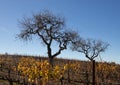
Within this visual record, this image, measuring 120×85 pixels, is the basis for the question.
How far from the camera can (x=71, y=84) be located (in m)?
22.0

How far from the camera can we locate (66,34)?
4181 centimetres

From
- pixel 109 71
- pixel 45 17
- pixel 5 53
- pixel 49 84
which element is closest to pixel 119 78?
pixel 109 71

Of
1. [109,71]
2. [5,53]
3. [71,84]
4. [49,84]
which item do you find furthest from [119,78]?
[5,53]

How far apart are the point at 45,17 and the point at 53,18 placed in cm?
113

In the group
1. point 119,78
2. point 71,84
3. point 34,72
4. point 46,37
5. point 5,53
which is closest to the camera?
point 34,72

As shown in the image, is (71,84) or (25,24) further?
(25,24)

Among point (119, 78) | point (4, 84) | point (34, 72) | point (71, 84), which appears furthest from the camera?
point (119, 78)

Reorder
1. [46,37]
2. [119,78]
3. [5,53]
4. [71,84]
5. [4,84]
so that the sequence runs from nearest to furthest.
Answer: [4,84] < [71,84] < [119,78] < [46,37] < [5,53]

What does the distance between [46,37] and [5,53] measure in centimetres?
1412

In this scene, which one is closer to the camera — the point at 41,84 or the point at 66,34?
the point at 41,84

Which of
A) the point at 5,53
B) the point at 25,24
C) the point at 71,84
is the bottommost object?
the point at 71,84

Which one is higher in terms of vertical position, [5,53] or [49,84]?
[5,53]

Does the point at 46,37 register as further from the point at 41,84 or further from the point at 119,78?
the point at 41,84

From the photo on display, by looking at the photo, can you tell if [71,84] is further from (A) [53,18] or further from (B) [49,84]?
(A) [53,18]
